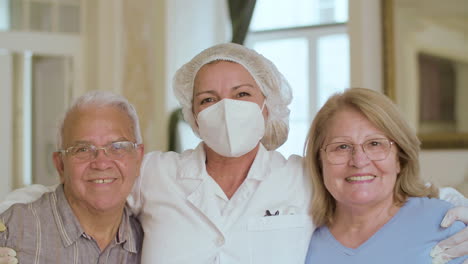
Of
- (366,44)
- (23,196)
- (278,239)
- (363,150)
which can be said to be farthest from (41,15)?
(363,150)

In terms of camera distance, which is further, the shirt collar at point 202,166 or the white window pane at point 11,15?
the white window pane at point 11,15

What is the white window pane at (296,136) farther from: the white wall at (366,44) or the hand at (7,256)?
the hand at (7,256)

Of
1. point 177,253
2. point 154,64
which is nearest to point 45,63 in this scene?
point 154,64

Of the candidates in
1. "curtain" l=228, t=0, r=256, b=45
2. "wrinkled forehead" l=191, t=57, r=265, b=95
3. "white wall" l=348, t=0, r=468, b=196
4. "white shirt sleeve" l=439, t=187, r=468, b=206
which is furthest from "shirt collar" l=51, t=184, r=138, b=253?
"curtain" l=228, t=0, r=256, b=45

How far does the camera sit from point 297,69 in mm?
4539

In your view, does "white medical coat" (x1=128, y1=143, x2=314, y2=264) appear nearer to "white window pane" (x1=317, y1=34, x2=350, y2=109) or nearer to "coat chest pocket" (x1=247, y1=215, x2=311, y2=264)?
"coat chest pocket" (x1=247, y1=215, x2=311, y2=264)

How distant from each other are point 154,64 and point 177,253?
8.78 feet

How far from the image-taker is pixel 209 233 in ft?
5.44

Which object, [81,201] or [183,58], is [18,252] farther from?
[183,58]

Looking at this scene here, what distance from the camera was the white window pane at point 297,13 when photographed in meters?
4.37

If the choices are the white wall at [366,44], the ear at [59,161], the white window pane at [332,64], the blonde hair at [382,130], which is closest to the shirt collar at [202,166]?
the blonde hair at [382,130]

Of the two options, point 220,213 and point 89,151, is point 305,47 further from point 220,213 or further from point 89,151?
point 89,151

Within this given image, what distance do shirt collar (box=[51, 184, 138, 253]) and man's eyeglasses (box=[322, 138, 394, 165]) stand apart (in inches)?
29.1

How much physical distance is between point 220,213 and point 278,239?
215 mm
